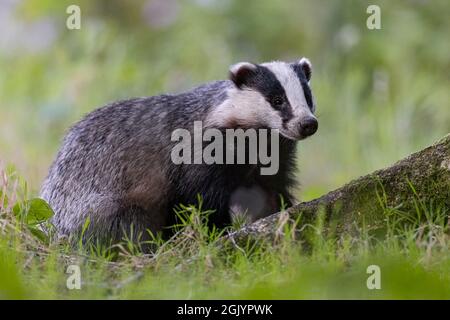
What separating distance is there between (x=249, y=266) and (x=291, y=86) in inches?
65.1

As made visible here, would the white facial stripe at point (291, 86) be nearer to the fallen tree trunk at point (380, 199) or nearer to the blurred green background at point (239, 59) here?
the fallen tree trunk at point (380, 199)

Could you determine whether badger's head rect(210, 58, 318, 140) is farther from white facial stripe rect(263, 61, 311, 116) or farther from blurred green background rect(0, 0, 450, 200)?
blurred green background rect(0, 0, 450, 200)

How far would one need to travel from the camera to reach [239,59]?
10844 millimetres

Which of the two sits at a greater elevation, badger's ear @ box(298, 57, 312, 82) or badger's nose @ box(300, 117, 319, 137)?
badger's ear @ box(298, 57, 312, 82)

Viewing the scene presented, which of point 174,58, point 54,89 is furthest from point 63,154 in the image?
point 174,58

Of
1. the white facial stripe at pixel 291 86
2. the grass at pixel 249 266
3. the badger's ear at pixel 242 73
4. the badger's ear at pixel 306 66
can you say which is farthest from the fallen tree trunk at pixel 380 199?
the badger's ear at pixel 306 66

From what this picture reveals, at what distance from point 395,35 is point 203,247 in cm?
692

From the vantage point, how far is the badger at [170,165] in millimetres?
5422

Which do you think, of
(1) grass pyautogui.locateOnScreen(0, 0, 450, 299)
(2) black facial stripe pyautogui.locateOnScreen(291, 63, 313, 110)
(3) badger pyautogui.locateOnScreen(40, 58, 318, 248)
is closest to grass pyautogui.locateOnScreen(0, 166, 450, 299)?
(1) grass pyautogui.locateOnScreen(0, 0, 450, 299)

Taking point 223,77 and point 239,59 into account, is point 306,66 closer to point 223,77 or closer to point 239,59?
point 223,77

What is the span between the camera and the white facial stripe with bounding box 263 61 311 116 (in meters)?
5.32

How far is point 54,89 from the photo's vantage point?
952 centimetres

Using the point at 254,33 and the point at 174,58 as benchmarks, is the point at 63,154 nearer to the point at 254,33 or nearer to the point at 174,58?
the point at 174,58

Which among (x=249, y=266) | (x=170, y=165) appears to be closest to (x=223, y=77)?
(x=170, y=165)
